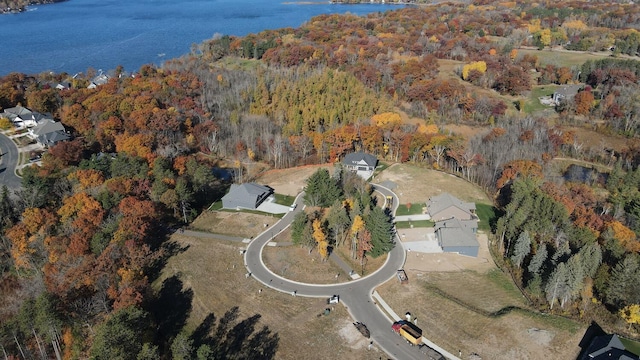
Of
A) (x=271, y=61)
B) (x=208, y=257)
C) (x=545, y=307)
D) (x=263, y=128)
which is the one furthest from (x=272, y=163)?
(x=271, y=61)

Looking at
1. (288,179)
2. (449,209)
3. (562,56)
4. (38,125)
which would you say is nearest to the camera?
(449,209)

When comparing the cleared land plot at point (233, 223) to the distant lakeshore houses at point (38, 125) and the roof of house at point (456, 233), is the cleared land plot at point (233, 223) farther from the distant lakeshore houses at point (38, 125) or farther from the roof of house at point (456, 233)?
the distant lakeshore houses at point (38, 125)

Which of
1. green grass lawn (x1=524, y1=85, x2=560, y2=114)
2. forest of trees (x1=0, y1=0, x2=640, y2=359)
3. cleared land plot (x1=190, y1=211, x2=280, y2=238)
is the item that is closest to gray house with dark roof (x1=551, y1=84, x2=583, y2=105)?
green grass lawn (x1=524, y1=85, x2=560, y2=114)

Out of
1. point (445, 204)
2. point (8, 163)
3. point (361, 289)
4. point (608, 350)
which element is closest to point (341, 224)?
point (361, 289)

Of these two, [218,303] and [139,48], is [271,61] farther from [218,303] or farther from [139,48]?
[218,303]

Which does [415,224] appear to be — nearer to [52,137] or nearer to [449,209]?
[449,209]

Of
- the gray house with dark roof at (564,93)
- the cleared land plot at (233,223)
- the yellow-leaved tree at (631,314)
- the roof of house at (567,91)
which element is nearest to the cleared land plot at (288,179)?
the cleared land plot at (233,223)
